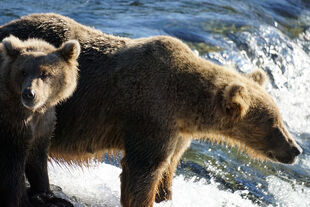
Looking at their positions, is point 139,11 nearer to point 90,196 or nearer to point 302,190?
point 302,190

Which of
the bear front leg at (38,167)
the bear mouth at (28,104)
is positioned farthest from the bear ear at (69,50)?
the bear front leg at (38,167)

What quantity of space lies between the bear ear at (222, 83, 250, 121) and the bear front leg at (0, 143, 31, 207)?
2574 mm

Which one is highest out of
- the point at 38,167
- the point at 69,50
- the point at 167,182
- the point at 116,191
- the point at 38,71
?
the point at 69,50

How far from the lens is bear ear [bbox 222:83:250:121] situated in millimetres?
7656

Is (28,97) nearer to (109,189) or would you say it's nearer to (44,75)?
(44,75)

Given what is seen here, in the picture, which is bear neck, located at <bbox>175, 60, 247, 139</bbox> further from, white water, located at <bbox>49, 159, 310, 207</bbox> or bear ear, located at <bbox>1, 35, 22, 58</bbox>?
bear ear, located at <bbox>1, 35, 22, 58</bbox>

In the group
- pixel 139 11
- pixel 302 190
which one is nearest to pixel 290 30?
pixel 139 11

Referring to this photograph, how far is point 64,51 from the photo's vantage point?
7148 mm

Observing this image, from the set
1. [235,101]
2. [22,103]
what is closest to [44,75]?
[22,103]

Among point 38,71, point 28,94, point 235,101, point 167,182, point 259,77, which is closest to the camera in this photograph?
point 28,94

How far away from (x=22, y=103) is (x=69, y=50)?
936mm

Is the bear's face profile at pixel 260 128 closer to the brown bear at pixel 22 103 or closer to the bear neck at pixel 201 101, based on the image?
the bear neck at pixel 201 101

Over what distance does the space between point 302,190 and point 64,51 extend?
598 cm

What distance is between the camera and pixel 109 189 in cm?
909
